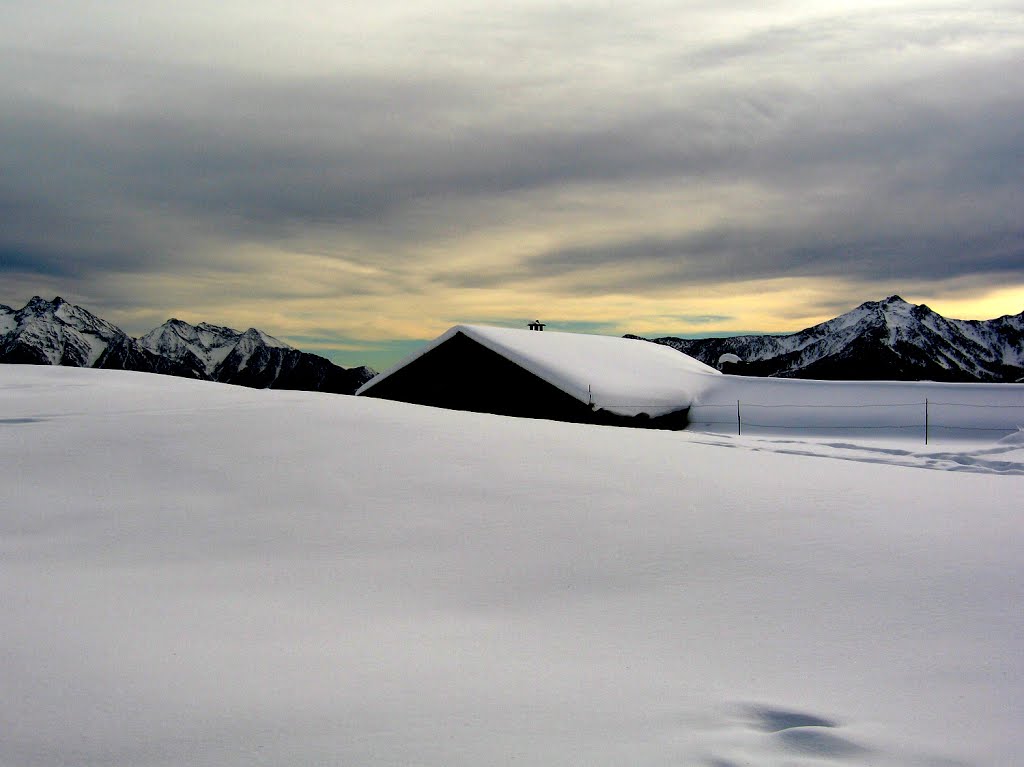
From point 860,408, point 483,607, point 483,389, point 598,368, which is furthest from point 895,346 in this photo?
point 483,607

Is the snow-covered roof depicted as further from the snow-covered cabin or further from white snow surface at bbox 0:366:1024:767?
white snow surface at bbox 0:366:1024:767

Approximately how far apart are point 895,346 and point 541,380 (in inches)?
6649

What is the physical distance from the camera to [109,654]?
3545 mm

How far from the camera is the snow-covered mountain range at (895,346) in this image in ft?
527

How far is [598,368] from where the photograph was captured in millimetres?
23438

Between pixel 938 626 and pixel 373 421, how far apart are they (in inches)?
271

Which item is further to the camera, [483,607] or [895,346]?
[895,346]

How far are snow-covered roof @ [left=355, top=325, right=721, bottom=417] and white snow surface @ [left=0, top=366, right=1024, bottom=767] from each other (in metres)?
12.9

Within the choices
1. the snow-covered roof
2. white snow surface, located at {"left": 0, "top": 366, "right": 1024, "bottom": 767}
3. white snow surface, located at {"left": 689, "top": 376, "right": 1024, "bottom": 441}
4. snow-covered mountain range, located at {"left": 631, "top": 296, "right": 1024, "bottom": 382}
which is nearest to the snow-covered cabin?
the snow-covered roof

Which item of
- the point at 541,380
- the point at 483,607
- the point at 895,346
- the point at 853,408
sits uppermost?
the point at 895,346

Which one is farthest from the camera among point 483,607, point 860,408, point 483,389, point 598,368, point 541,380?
point 598,368

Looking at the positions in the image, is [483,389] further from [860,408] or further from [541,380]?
[860,408]

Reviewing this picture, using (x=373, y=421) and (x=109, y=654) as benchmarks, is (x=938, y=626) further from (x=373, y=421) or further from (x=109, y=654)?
(x=373, y=421)

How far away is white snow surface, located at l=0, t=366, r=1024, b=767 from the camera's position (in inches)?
116
